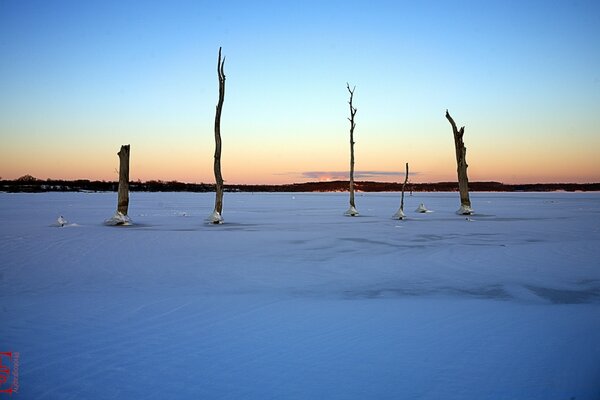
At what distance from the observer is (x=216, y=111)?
19.7 meters

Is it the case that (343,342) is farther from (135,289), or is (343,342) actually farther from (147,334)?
(135,289)

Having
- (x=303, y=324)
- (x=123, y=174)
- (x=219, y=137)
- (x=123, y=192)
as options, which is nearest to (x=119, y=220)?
(x=123, y=192)

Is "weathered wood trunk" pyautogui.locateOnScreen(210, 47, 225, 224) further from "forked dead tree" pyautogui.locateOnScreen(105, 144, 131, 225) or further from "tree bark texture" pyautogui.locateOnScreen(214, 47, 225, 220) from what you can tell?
"forked dead tree" pyautogui.locateOnScreen(105, 144, 131, 225)

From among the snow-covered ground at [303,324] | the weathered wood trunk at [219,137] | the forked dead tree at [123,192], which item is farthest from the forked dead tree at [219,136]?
the snow-covered ground at [303,324]

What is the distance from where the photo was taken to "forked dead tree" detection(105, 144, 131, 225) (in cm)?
1777

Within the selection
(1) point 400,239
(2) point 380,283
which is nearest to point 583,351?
(2) point 380,283

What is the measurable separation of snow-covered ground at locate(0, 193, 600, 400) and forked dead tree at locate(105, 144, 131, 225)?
7.58 meters

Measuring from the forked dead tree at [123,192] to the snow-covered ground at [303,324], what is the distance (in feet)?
24.9

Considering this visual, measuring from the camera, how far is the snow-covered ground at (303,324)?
353cm

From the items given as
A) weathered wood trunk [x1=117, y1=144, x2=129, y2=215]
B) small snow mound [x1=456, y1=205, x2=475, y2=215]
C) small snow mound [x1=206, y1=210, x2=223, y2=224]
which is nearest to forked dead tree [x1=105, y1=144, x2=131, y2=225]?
weathered wood trunk [x1=117, y1=144, x2=129, y2=215]

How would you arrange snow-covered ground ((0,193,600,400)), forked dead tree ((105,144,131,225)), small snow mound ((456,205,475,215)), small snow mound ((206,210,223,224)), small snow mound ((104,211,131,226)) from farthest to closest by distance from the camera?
small snow mound ((456,205,475,215))
small snow mound ((206,210,223,224))
forked dead tree ((105,144,131,225))
small snow mound ((104,211,131,226))
snow-covered ground ((0,193,600,400))

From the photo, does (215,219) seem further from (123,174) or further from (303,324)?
(303,324)

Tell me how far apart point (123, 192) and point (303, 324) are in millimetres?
14930

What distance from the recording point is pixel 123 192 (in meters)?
18.0
